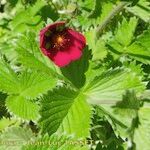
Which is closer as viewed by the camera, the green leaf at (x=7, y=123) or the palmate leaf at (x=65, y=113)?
the palmate leaf at (x=65, y=113)

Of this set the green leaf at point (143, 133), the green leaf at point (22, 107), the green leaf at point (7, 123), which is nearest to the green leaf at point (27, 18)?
the green leaf at point (7, 123)

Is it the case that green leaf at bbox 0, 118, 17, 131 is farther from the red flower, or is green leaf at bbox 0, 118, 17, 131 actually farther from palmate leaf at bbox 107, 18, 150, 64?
the red flower

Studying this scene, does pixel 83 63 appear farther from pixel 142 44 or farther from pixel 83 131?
pixel 142 44

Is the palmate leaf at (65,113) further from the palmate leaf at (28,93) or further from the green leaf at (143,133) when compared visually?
the green leaf at (143,133)

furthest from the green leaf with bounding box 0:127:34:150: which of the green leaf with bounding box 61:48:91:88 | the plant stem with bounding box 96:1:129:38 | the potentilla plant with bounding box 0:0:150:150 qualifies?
the plant stem with bounding box 96:1:129:38

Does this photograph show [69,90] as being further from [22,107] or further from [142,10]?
[142,10]

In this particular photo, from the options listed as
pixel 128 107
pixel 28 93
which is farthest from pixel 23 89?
pixel 128 107
